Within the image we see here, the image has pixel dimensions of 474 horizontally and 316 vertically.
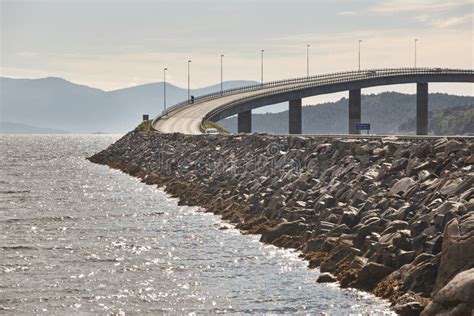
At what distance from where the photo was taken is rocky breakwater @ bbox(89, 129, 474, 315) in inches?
738

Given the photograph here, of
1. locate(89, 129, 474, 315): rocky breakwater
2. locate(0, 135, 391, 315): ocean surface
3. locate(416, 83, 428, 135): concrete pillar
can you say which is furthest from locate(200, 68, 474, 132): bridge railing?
locate(0, 135, 391, 315): ocean surface

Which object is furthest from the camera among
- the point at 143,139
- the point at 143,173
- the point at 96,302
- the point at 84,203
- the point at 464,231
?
the point at 143,139

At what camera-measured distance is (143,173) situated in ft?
228

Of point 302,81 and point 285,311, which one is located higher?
point 302,81

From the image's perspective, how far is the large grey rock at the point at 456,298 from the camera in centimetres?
1588

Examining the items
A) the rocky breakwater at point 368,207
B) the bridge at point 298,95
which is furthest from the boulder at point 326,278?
the bridge at point 298,95

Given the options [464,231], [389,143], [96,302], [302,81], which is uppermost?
[302,81]

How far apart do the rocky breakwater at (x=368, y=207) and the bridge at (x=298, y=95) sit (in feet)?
200

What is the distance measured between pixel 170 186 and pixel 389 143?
23.8m

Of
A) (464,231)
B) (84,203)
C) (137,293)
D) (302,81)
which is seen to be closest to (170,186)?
(84,203)

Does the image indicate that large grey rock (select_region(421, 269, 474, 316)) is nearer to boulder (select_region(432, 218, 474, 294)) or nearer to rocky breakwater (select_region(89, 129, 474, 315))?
rocky breakwater (select_region(89, 129, 474, 315))

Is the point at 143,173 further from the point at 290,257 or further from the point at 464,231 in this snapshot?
the point at 464,231

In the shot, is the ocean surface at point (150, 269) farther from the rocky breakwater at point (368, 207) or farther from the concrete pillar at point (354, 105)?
the concrete pillar at point (354, 105)

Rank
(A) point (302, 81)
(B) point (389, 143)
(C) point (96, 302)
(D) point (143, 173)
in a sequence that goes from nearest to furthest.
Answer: (C) point (96, 302), (B) point (389, 143), (D) point (143, 173), (A) point (302, 81)
